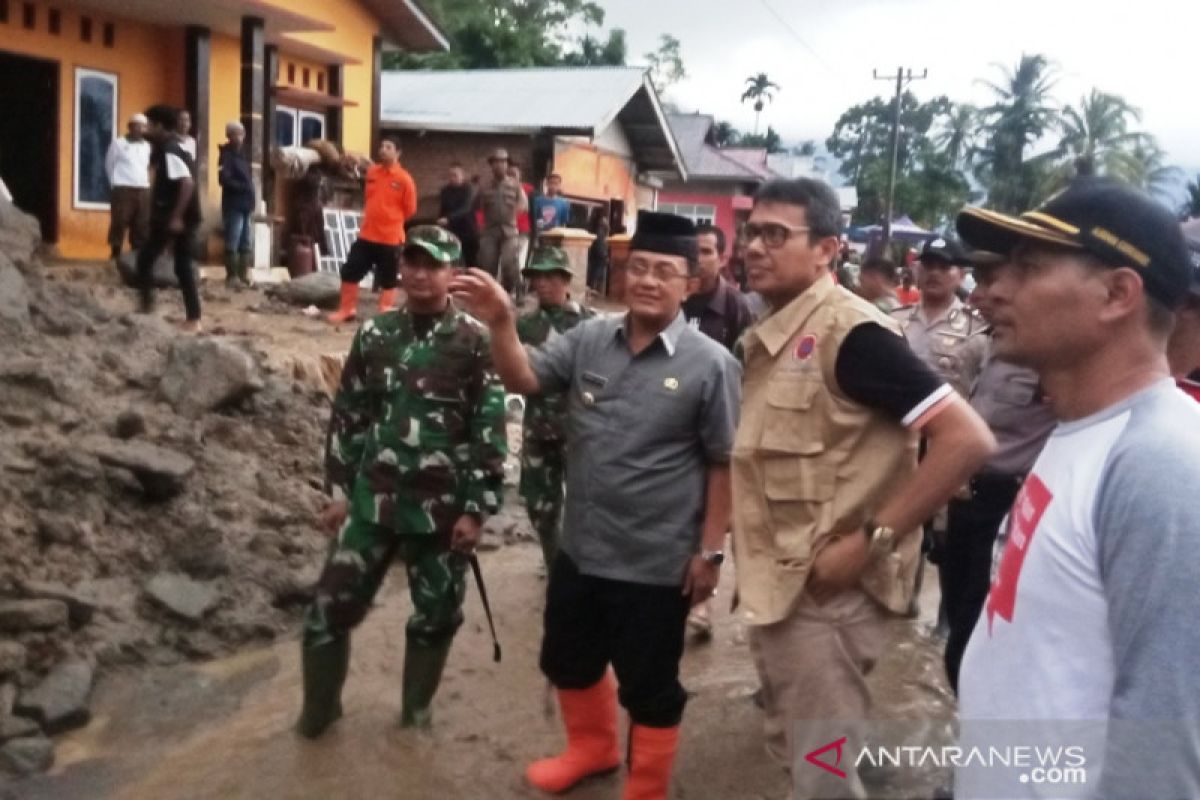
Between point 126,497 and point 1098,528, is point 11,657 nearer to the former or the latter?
point 126,497

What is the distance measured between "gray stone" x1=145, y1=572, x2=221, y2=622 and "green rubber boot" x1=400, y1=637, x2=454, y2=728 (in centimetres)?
146

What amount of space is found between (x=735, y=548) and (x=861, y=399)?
0.54m

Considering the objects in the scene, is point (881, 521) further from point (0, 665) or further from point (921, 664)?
point (0, 665)

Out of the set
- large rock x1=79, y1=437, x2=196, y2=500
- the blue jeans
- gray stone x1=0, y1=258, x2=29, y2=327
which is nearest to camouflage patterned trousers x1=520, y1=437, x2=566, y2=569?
Answer: large rock x1=79, y1=437, x2=196, y2=500

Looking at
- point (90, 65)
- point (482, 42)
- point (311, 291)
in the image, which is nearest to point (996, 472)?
point (311, 291)

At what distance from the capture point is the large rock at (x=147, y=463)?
5848 mm

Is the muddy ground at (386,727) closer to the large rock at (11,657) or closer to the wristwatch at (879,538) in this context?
the large rock at (11,657)

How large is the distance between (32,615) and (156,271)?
6.14 metres

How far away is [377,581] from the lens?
4090 mm

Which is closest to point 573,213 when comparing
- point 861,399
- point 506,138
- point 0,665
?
point 506,138

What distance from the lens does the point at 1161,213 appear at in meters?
1.66

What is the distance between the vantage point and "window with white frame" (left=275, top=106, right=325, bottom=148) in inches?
580

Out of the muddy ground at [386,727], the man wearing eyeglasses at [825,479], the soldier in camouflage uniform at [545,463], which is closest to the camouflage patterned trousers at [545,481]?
the soldier in camouflage uniform at [545,463]

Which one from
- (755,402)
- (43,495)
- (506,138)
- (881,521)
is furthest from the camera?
(506,138)
